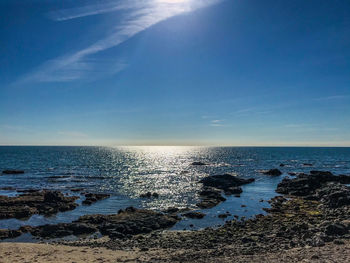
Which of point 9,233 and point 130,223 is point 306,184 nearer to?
point 130,223

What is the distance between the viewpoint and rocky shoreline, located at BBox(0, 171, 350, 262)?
19288mm

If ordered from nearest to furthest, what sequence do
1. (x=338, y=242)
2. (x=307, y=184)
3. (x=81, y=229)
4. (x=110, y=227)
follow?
1. (x=338, y=242)
2. (x=81, y=229)
3. (x=110, y=227)
4. (x=307, y=184)

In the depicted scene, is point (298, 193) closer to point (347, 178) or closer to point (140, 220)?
point (347, 178)

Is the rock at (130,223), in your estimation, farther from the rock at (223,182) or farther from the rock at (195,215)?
the rock at (223,182)

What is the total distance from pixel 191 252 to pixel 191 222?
11.8 metres

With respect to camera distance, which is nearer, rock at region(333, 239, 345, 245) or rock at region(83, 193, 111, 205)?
rock at region(333, 239, 345, 245)

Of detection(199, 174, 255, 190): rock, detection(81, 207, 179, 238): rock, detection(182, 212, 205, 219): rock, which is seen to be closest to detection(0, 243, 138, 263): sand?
detection(81, 207, 179, 238): rock

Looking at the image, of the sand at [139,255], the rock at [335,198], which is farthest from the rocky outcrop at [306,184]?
the sand at [139,255]

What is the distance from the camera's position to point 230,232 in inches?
989

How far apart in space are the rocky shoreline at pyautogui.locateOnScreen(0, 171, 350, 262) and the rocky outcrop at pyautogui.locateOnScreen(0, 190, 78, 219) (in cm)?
857

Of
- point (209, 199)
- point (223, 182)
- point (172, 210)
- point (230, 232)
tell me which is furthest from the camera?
point (223, 182)

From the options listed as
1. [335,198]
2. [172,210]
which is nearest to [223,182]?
[335,198]

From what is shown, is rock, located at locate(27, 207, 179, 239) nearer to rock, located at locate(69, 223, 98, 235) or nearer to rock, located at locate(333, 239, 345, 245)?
rock, located at locate(69, 223, 98, 235)

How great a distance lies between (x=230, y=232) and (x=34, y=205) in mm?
30754
